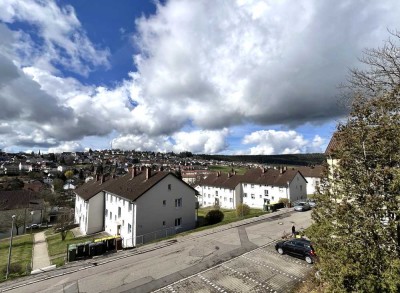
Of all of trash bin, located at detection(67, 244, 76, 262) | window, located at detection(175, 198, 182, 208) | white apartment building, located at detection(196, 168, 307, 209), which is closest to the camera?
trash bin, located at detection(67, 244, 76, 262)

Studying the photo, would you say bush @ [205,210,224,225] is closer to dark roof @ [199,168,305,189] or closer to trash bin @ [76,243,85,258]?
trash bin @ [76,243,85,258]

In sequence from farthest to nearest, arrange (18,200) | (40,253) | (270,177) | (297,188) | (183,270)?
(18,200)
(270,177)
(297,188)
(40,253)
(183,270)

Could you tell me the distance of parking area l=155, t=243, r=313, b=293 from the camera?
16.1 metres

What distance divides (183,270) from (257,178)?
45.6 m

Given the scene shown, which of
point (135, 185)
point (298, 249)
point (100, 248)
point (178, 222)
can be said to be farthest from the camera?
point (135, 185)

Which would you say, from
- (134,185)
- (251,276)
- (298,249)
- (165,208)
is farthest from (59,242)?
(298,249)

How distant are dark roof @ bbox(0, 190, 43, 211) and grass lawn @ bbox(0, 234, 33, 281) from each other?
15.6 meters

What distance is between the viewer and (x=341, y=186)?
10.2 meters

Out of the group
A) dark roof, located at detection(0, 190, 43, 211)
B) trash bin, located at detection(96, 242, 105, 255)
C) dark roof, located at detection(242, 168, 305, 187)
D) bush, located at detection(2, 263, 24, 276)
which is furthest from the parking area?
dark roof, located at detection(0, 190, 43, 211)

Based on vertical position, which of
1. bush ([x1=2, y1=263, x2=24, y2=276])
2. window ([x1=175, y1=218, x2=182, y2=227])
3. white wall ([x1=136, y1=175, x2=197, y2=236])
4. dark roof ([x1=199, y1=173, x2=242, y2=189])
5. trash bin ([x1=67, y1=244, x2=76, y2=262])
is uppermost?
dark roof ([x1=199, y1=173, x2=242, y2=189])

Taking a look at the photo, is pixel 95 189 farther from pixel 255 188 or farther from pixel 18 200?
pixel 255 188

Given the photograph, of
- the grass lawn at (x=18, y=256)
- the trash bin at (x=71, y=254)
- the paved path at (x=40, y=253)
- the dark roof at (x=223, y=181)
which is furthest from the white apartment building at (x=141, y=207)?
the dark roof at (x=223, y=181)

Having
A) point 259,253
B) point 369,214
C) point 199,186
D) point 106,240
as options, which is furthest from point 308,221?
point 199,186

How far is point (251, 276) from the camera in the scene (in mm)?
17609
